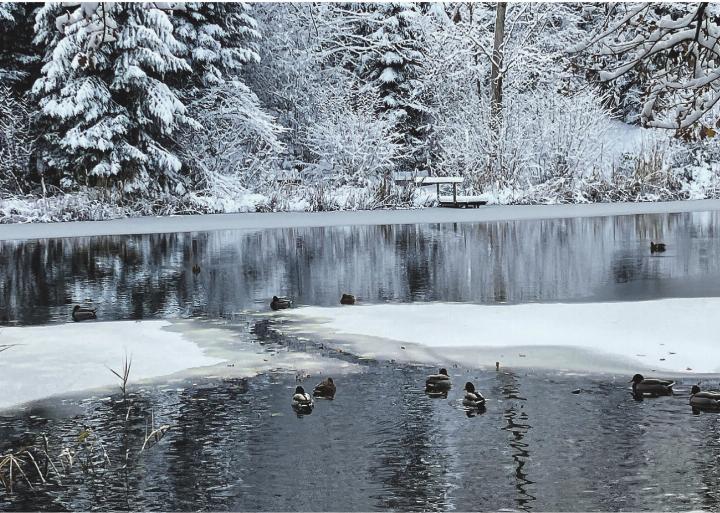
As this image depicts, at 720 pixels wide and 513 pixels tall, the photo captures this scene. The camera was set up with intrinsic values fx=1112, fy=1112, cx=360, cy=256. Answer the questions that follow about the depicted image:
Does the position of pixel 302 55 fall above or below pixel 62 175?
above

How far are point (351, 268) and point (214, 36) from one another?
63.1 ft

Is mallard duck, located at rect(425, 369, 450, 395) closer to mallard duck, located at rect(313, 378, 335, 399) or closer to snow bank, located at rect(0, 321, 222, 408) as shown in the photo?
mallard duck, located at rect(313, 378, 335, 399)

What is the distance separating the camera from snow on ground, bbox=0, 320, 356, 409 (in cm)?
850

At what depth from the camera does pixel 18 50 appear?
113 feet

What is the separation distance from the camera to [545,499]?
5375 mm

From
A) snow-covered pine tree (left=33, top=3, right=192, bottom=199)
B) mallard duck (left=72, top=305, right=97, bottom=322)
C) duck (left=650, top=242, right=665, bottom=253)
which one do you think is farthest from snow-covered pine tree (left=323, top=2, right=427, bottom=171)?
mallard duck (left=72, top=305, right=97, bottom=322)

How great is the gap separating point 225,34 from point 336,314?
23940mm

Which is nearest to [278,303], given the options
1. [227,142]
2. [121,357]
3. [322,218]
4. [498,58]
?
[121,357]

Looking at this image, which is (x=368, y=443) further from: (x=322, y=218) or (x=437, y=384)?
(x=322, y=218)

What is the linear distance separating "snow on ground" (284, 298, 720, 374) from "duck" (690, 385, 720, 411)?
1262mm

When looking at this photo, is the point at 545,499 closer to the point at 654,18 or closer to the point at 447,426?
the point at 447,426

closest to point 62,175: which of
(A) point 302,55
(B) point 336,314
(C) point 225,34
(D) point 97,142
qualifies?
(D) point 97,142

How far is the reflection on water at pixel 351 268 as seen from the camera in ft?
43.7

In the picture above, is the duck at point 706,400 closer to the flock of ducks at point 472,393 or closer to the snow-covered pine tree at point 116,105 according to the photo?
the flock of ducks at point 472,393
